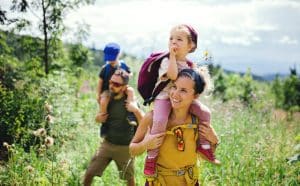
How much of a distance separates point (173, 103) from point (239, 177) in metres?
A: 2.38

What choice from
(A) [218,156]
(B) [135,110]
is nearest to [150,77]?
(B) [135,110]

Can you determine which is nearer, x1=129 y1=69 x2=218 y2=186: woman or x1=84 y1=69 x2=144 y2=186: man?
x1=129 y1=69 x2=218 y2=186: woman

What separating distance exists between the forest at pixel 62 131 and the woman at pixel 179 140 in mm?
346

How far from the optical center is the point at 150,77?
9.00ft

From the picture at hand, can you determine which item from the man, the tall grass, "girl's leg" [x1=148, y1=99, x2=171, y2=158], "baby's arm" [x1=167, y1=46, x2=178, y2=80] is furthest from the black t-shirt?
"baby's arm" [x1=167, y1=46, x2=178, y2=80]

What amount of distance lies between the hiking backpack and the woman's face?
8.3 inches

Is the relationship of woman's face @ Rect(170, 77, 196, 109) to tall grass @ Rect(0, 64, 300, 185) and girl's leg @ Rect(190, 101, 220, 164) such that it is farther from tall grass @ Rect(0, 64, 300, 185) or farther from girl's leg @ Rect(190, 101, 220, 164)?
tall grass @ Rect(0, 64, 300, 185)

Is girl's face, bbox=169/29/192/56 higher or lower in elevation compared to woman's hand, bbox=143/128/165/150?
higher

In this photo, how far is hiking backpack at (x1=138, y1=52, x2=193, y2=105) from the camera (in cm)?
270

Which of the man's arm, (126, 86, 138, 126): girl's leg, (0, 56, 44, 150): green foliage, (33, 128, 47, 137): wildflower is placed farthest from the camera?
(0, 56, 44, 150): green foliage

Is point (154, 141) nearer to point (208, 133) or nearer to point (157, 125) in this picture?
point (157, 125)

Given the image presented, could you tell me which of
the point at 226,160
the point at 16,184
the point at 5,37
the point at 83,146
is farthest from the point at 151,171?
the point at 5,37

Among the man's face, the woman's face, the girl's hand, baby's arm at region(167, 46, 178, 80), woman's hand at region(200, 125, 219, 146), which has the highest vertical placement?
the girl's hand

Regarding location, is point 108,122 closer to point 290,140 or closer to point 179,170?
point 179,170
